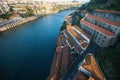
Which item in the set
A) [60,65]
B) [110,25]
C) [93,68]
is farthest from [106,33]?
[60,65]

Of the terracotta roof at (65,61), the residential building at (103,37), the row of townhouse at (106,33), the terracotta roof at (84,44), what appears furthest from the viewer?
the terracotta roof at (84,44)

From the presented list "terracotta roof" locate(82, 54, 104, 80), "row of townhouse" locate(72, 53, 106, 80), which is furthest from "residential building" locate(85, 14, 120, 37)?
"row of townhouse" locate(72, 53, 106, 80)

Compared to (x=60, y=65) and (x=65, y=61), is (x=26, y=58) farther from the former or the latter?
(x=65, y=61)

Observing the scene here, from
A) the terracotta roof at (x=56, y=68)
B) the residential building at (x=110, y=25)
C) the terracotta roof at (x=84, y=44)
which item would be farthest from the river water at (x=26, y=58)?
the residential building at (x=110, y=25)

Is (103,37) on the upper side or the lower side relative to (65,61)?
upper

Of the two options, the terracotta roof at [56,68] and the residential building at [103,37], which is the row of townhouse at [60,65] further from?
the residential building at [103,37]

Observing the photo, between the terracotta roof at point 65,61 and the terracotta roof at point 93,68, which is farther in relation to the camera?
the terracotta roof at point 65,61

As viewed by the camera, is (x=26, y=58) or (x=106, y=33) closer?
(x=106, y=33)

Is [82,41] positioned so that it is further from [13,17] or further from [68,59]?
[13,17]
